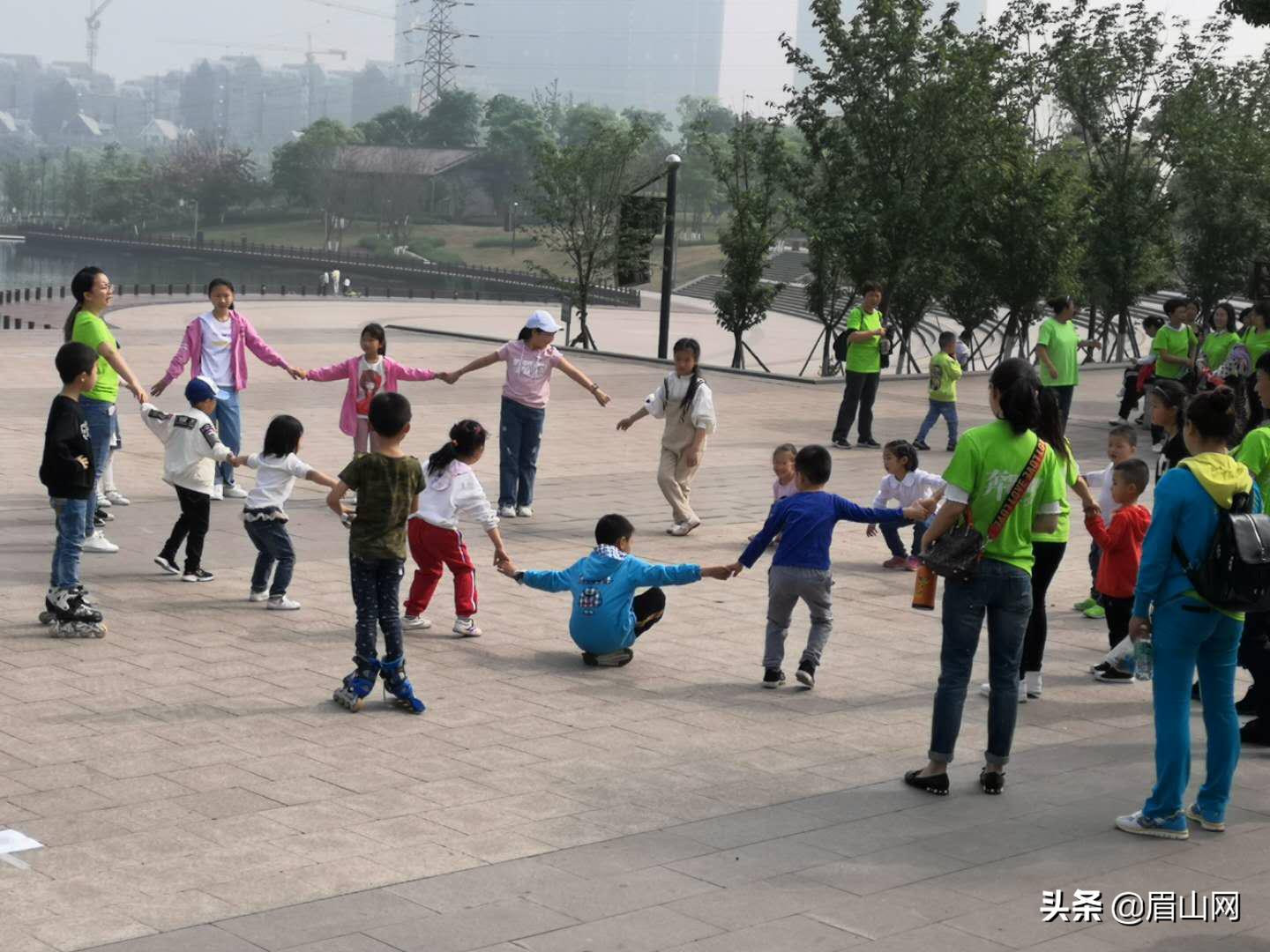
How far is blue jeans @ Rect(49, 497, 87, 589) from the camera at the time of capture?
8664mm

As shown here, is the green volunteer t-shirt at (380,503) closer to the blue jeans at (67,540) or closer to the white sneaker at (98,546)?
the blue jeans at (67,540)

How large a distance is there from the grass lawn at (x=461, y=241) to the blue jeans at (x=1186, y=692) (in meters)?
90.1

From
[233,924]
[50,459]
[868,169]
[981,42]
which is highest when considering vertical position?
[981,42]

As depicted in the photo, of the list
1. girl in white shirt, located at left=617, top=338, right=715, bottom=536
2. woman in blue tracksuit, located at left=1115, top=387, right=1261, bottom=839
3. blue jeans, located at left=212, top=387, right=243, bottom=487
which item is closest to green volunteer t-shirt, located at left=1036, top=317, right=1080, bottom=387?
girl in white shirt, located at left=617, top=338, right=715, bottom=536

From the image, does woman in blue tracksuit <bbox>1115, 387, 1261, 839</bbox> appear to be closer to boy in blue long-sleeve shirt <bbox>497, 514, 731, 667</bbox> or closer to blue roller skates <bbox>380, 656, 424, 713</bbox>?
boy in blue long-sleeve shirt <bbox>497, 514, 731, 667</bbox>

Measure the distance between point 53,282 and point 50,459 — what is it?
102 meters

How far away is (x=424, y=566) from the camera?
927 centimetres

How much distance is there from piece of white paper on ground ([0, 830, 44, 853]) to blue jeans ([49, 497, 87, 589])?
9.73 ft

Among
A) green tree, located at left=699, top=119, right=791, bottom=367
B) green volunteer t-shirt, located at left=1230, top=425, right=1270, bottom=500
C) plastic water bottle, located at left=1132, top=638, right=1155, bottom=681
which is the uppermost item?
green tree, located at left=699, top=119, right=791, bottom=367

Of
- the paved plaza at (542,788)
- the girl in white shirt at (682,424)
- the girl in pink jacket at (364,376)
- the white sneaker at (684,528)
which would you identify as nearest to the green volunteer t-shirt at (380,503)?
the paved plaza at (542,788)

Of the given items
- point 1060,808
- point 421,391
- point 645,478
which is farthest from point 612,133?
point 1060,808

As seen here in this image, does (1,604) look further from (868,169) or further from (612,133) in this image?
(612,133)

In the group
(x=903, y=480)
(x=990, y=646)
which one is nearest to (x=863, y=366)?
(x=903, y=480)

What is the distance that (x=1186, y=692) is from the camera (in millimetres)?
6258
